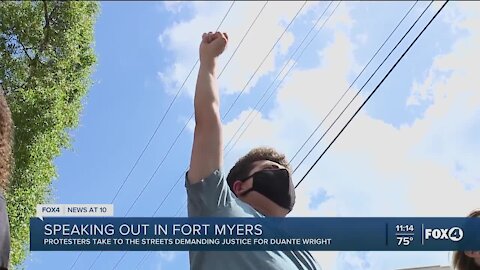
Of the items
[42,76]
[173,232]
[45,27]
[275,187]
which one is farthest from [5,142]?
[45,27]

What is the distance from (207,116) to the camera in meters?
1.57

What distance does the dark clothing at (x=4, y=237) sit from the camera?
3.87 ft

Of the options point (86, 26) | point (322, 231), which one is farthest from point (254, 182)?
point (86, 26)

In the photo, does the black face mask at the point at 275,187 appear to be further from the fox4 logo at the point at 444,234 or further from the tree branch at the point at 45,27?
the tree branch at the point at 45,27

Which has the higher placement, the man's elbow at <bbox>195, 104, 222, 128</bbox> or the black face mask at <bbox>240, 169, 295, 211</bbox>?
the man's elbow at <bbox>195, 104, 222, 128</bbox>

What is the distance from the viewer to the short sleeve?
57.2 inches

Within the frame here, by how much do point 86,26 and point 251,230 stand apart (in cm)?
448

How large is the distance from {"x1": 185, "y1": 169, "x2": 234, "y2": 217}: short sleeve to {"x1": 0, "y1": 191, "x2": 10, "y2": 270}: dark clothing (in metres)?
0.41

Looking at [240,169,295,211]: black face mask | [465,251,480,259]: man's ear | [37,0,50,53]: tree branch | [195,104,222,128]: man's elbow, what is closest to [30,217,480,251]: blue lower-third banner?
[465,251,480,259]: man's ear

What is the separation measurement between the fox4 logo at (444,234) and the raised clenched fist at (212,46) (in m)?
1.26

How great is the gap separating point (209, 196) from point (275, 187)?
0.33 metres

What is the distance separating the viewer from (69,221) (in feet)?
8.73

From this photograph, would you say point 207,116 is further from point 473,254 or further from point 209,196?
point 473,254

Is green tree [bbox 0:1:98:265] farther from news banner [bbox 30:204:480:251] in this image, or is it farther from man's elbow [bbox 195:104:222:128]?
man's elbow [bbox 195:104:222:128]
